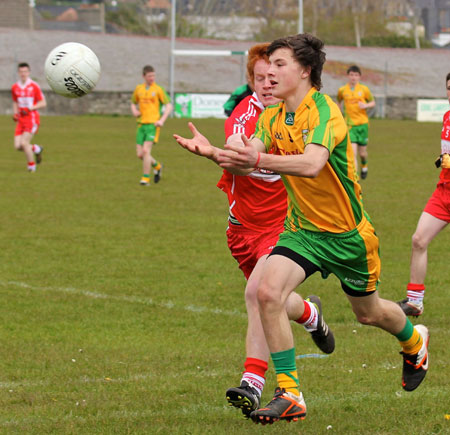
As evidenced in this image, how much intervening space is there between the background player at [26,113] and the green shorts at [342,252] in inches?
647

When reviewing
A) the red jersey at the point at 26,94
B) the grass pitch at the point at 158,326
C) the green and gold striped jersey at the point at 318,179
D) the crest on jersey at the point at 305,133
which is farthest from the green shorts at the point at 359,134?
the crest on jersey at the point at 305,133

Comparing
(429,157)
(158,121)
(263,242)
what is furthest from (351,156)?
(429,157)

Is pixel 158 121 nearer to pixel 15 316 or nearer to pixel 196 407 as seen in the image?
pixel 15 316

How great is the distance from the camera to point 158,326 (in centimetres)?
780

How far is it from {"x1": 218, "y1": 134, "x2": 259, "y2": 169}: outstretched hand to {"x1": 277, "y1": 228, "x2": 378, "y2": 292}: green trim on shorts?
2.45 ft

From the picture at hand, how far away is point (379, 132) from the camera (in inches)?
1425

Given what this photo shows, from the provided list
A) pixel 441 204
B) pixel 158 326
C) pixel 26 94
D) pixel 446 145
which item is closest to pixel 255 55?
pixel 158 326

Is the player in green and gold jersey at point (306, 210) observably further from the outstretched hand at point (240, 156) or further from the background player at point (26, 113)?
the background player at point (26, 113)

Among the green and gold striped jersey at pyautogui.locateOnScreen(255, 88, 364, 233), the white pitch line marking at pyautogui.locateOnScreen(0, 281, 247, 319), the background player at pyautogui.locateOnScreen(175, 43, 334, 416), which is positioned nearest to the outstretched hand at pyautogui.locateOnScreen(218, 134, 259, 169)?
the green and gold striped jersey at pyautogui.locateOnScreen(255, 88, 364, 233)

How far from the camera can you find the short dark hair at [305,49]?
520 centimetres

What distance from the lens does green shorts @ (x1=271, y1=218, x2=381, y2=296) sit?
5211 millimetres

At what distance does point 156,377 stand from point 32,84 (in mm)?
16427

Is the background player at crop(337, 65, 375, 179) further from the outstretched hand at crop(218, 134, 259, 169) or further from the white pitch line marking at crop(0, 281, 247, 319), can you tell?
the outstretched hand at crop(218, 134, 259, 169)

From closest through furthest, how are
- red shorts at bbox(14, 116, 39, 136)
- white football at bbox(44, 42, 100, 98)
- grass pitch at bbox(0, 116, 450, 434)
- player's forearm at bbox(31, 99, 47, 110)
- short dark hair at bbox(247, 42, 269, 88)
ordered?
grass pitch at bbox(0, 116, 450, 434), short dark hair at bbox(247, 42, 269, 88), white football at bbox(44, 42, 100, 98), player's forearm at bbox(31, 99, 47, 110), red shorts at bbox(14, 116, 39, 136)
